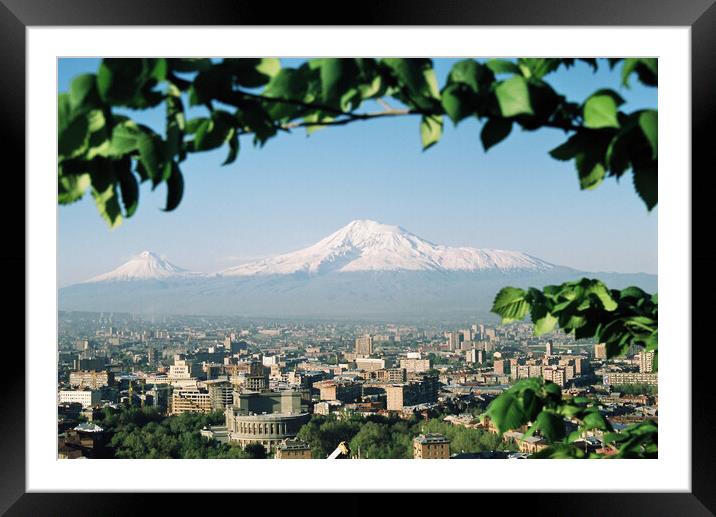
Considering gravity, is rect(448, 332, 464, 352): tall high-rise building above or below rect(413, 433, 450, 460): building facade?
above

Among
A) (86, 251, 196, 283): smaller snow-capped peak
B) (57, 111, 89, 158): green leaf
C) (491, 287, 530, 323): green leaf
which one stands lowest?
(491, 287, 530, 323): green leaf

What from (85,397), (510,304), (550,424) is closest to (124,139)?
(510,304)

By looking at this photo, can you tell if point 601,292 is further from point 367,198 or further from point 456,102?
point 367,198

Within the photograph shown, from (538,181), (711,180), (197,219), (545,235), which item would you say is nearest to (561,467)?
(711,180)

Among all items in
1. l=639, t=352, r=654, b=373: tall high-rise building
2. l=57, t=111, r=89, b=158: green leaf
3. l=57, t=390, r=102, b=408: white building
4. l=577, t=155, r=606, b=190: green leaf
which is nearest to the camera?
l=57, t=111, r=89, b=158: green leaf

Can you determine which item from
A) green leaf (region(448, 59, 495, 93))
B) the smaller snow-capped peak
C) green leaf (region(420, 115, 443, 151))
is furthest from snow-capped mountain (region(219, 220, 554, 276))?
green leaf (region(448, 59, 495, 93))

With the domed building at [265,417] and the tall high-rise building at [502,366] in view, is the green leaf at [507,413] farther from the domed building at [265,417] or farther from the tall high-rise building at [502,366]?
the domed building at [265,417]

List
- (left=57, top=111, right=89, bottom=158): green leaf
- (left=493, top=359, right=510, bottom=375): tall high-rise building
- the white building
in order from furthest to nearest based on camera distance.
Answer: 1. (left=493, top=359, right=510, bottom=375): tall high-rise building
2. the white building
3. (left=57, top=111, right=89, bottom=158): green leaf

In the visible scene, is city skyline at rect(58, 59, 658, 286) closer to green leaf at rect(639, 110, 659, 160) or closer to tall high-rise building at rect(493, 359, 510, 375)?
tall high-rise building at rect(493, 359, 510, 375)
